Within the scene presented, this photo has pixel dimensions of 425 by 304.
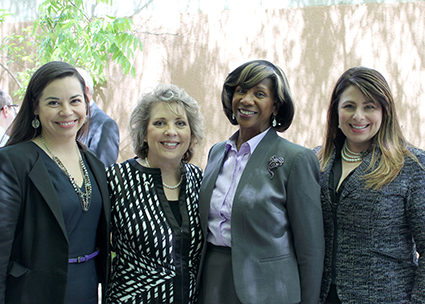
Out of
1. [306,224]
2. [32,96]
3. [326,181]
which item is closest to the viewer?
[306,224]

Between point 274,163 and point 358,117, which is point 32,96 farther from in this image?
point 358,117

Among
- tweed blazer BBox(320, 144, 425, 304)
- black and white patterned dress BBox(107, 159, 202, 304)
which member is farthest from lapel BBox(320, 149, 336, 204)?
black and white patterned dress BBox(107, 159, 202, 304)

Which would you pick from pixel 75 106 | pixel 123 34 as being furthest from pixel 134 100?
pixel 75 106

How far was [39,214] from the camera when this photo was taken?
5.42 feet

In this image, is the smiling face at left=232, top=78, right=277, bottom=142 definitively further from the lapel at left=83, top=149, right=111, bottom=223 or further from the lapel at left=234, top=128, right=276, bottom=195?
the lapel at left=83, top=149, right=111, bottom=223

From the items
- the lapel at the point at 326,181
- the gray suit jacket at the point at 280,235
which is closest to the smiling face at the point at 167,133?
the gray suit jacket at the point at 280,235

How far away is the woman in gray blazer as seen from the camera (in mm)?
1704

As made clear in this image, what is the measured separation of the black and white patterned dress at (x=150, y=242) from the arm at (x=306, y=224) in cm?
57

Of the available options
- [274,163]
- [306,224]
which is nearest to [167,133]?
[274,163]

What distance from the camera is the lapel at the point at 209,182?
1928 millimetres

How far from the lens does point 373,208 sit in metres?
1.72

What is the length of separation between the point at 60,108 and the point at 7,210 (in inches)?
21.2

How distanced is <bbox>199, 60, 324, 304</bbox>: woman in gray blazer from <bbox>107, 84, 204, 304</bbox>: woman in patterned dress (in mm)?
133

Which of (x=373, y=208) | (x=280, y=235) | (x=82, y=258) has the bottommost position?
(x=82, y=258)
